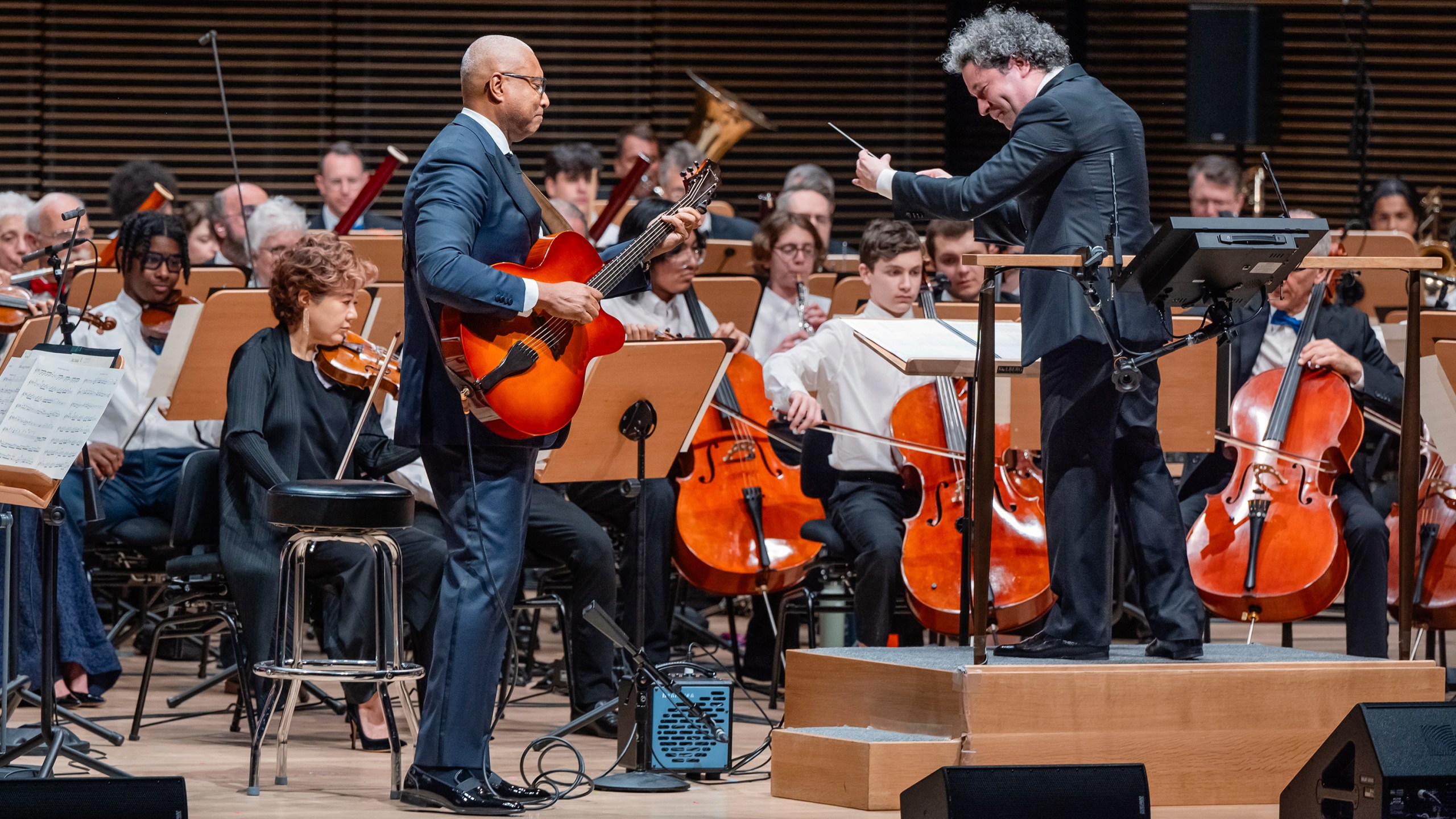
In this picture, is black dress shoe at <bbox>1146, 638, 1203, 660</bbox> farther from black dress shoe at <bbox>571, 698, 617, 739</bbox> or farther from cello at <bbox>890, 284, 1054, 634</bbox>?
black dress shoe at <bbox>571, 698, 617, 739</bbox>

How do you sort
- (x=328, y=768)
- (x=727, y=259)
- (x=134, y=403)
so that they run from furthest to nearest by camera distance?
(x=727, y=259)
(x=134, y=403)
(x=328, y=768)

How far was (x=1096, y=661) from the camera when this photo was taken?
347cm

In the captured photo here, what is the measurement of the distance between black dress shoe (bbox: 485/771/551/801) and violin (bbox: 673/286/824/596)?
4.04 ft

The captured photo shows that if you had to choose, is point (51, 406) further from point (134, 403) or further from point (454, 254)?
point (134, 403)

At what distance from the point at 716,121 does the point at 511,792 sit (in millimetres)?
4836

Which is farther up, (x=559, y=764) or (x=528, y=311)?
(x=528, y=311)

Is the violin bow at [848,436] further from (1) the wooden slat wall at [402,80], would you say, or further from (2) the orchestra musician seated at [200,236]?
(1) the wooden slat wall at [402,80]

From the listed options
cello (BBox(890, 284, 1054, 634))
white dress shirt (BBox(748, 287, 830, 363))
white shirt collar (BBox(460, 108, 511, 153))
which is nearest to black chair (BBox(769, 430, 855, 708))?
cello (BBox(890, 284, 1054, 634))

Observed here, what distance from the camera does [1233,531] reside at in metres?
4.28

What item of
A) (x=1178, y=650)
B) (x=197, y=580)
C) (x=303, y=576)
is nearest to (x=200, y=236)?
(x=197, y=580)

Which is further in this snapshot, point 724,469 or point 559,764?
point 724,469

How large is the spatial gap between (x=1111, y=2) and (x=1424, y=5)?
168 cm

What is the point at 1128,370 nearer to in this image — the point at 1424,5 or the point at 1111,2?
the point at 1111,2

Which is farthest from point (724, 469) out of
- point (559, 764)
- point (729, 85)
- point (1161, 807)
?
point (729, 85)
